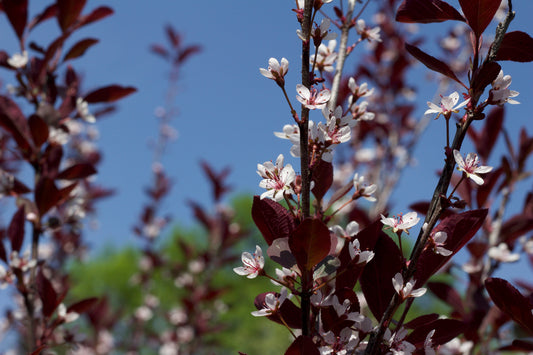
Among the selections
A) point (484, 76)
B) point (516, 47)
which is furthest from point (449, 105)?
point (516, 47)

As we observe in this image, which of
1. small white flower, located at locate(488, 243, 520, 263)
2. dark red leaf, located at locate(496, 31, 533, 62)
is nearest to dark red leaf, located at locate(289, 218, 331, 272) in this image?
dark red leaf, located at locate(496, 31, 533, 62)

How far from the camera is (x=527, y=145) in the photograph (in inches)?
92.8

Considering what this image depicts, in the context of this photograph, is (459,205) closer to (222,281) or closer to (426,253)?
(426,253)

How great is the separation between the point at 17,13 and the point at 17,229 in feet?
2.93

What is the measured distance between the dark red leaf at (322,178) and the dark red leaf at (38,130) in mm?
1129

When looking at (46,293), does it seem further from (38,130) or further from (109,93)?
(109,93)

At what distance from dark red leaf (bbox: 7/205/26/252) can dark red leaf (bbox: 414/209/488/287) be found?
141cm

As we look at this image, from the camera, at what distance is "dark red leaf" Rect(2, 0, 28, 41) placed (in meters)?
1.80

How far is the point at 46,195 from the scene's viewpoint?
165cm

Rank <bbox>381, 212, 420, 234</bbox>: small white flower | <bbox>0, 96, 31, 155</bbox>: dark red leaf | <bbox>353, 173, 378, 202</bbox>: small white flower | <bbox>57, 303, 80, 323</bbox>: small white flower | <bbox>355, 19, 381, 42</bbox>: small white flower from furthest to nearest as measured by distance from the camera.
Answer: <bbox>0, 96, 31, 155</bbox>: dark red leaf
<bbox>57, 303, 80, 323</bbox>: small white flower
<bbox>355, 19, 381, 42</bbox>: small white flower
<bbox>353, 173, 378, 202</bbox>: small white flower
<bbox>381, 212, 420, 234</bbox>: small white flower

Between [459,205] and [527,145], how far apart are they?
181cm

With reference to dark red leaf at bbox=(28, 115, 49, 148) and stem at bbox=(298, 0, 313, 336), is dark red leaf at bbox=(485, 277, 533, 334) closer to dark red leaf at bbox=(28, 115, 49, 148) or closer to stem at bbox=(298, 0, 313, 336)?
stem at bbox=(298, 0, 313, 336)

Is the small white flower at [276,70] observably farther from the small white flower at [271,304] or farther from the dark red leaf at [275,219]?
the small white flower at [271,304]

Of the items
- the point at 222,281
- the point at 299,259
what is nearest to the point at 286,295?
the point at 299,259
